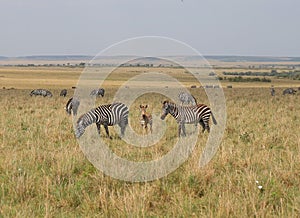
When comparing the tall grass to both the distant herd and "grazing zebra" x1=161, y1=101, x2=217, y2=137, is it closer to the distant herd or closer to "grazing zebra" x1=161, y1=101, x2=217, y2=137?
the distant herd

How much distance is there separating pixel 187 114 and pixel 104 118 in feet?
8.94

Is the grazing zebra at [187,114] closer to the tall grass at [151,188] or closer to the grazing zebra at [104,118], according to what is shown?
the grazing zebra at [104,118]

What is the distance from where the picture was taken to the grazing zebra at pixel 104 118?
12023mm

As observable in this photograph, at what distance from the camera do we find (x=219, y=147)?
9914 mm

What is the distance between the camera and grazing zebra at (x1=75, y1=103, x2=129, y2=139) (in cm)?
1202

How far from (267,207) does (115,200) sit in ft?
6.78

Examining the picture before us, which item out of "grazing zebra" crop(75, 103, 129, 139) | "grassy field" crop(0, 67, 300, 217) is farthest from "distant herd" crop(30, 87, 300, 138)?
"grassy field" crop(0, 67, 300, 217)

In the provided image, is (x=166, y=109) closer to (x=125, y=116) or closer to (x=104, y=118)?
(x=125, y=116)

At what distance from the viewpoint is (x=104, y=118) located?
12.4 meters

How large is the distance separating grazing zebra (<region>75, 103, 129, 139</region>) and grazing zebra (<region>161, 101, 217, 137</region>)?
1333 millimetres

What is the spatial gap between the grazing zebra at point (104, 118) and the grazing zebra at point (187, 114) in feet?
4.37

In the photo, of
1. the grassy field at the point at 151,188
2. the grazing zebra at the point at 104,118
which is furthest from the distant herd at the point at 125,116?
the grassy field at the point at 151,188

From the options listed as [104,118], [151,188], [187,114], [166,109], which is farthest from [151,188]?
[187,114]

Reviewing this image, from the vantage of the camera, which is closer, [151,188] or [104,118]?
[151,188]
